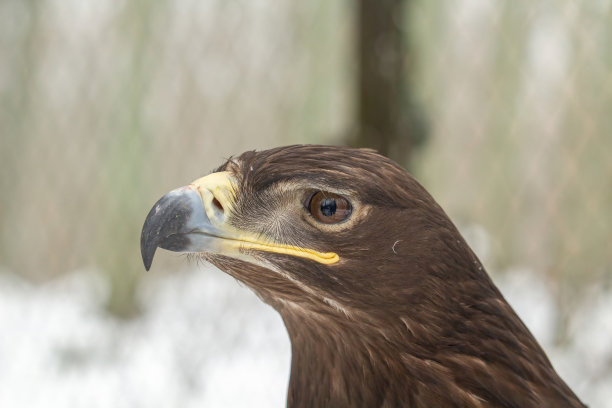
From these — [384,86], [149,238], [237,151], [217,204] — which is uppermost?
[384,86]

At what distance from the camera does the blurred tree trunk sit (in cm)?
340

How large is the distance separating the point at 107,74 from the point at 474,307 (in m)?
4.44

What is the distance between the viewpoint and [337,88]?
524cm

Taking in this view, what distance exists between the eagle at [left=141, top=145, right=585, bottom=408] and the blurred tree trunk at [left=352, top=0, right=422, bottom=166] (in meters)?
1.53

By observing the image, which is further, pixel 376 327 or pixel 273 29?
pixel 273 29

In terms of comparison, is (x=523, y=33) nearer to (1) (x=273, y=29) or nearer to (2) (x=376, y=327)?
(1) (x=273, y=29)

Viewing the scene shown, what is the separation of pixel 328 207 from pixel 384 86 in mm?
1712

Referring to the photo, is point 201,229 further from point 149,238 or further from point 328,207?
point 328,207

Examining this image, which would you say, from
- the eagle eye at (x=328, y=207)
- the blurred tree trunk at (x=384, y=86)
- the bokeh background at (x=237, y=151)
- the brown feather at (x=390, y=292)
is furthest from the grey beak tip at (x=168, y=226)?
the bokeh background at (x=237, y=151)

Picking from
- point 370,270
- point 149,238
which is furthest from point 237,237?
point 370,270

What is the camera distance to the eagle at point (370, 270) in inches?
71.6

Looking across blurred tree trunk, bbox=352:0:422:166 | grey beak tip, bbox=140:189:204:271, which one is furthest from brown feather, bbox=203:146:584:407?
blurred tree trunk, bbox=352:0:422:166

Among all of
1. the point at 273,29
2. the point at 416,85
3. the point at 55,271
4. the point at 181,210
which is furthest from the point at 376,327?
the point at 55,271

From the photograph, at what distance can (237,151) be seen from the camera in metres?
4.89
